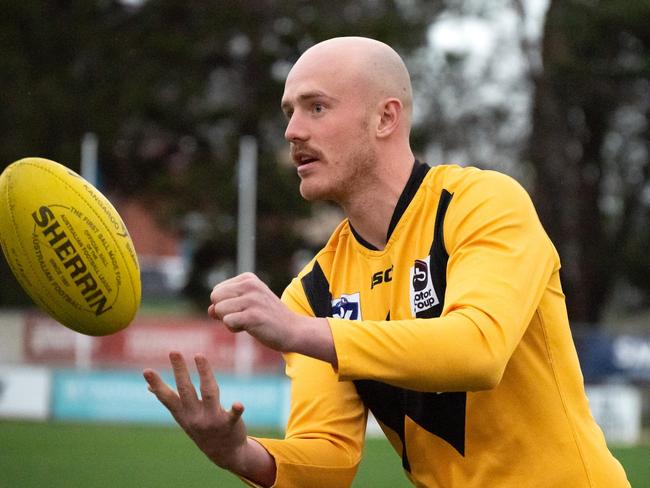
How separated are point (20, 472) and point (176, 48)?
17520 mm

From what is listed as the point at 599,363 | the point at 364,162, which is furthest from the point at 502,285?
the point at 599,363

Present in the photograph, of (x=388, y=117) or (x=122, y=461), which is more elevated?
(x=388, y=117)

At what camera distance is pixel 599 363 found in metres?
16.6

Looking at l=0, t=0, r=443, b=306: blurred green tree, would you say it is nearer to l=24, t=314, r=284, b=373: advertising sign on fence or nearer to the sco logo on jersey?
l=24, t=314, r=284, b=373: advertising sign on fence

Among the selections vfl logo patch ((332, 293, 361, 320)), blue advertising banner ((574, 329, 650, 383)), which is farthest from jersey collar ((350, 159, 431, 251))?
blue advertising banner ((574, 329, 650, 383))

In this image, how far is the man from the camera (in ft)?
9.50

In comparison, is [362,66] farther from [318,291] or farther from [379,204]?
[318,291]

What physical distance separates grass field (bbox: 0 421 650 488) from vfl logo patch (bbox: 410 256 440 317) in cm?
764

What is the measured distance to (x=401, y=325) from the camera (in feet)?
9.56

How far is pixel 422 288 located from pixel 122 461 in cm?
948

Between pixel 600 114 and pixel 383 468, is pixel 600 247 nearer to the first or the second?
pixel 600 114

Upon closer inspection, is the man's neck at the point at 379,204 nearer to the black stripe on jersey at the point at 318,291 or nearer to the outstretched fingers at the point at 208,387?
the black stripe on jersey at the point at 318,291

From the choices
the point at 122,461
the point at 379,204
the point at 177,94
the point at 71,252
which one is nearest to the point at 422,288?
the point at 379,204

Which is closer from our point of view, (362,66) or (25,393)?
(362,66)
